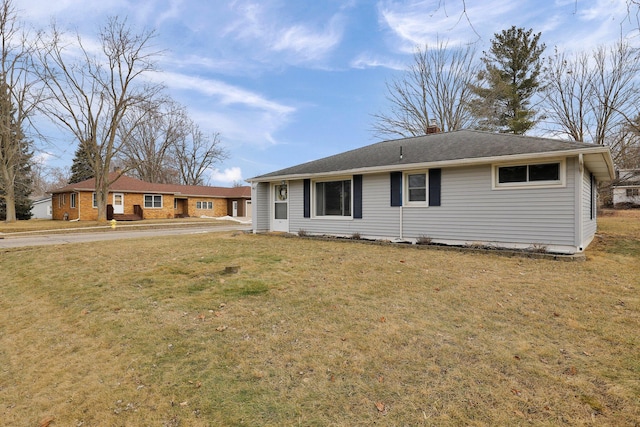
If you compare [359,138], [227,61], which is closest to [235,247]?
[227,61]

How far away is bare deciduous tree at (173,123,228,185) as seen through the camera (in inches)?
1703

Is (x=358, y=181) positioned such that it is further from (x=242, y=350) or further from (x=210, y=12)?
(x=242, y=350)

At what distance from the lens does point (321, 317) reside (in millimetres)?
4250

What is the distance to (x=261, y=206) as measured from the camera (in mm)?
14211

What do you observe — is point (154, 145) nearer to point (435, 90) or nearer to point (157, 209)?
point (157, 209)

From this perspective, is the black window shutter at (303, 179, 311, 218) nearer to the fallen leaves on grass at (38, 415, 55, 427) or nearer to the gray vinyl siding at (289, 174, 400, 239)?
the gray vinyl siding at (289, 174, 400, 239)

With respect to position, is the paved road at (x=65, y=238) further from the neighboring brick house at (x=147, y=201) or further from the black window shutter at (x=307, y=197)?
the neighboring brick house at (x=147, y=201)

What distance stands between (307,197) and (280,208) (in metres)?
1.75

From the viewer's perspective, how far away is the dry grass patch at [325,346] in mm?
2537

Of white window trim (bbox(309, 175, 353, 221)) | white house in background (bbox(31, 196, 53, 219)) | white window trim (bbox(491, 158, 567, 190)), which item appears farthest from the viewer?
white house in background (bbox(31, 196, 53, 219))

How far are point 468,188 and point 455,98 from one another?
733 inches

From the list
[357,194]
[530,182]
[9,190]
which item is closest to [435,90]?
[357,194]

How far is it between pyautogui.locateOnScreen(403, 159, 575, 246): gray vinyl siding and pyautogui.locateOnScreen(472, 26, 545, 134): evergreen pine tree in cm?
1753

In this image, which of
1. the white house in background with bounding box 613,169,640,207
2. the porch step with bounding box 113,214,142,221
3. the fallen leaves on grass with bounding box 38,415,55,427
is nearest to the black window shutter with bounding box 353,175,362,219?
the fallen leaves on grass with bounding box 38,415,55,427
